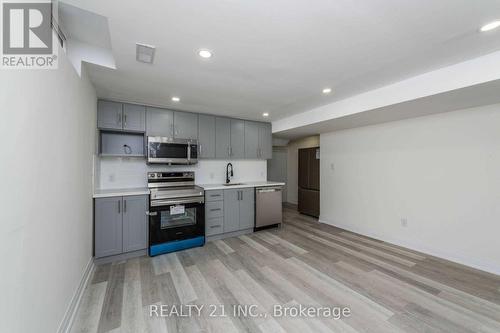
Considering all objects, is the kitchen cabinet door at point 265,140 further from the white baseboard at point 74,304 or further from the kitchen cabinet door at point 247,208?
the white baseboard at point 74,304

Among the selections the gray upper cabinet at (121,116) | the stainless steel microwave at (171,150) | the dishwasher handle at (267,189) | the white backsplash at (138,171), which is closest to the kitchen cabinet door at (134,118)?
the gray upper cabinet at (121,116)

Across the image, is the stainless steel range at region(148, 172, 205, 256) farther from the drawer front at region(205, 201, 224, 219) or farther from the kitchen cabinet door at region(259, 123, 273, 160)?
the kitchen cabinet door at region(259, 123, 273, 160)

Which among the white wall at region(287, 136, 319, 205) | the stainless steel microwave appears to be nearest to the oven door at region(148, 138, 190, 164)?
the stainless steel microwave

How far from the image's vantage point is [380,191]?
369 centimetres

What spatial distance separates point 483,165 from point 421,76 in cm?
150

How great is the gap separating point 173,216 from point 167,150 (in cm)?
111

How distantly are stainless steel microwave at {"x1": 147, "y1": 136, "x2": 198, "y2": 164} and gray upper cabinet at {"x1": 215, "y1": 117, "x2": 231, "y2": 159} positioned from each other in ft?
1.58

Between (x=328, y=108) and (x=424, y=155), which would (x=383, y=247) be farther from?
(x=328, y=108)

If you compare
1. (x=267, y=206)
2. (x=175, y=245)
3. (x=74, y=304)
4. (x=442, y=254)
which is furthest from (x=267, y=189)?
(x=74, y=304)

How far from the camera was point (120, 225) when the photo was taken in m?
2.83

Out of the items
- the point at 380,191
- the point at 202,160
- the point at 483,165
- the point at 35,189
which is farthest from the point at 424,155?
the point at 35,189

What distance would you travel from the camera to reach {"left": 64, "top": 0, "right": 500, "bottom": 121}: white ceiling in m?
1.35

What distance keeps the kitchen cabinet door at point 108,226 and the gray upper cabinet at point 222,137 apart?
1897 mm

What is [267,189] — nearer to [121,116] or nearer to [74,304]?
[121,116]
